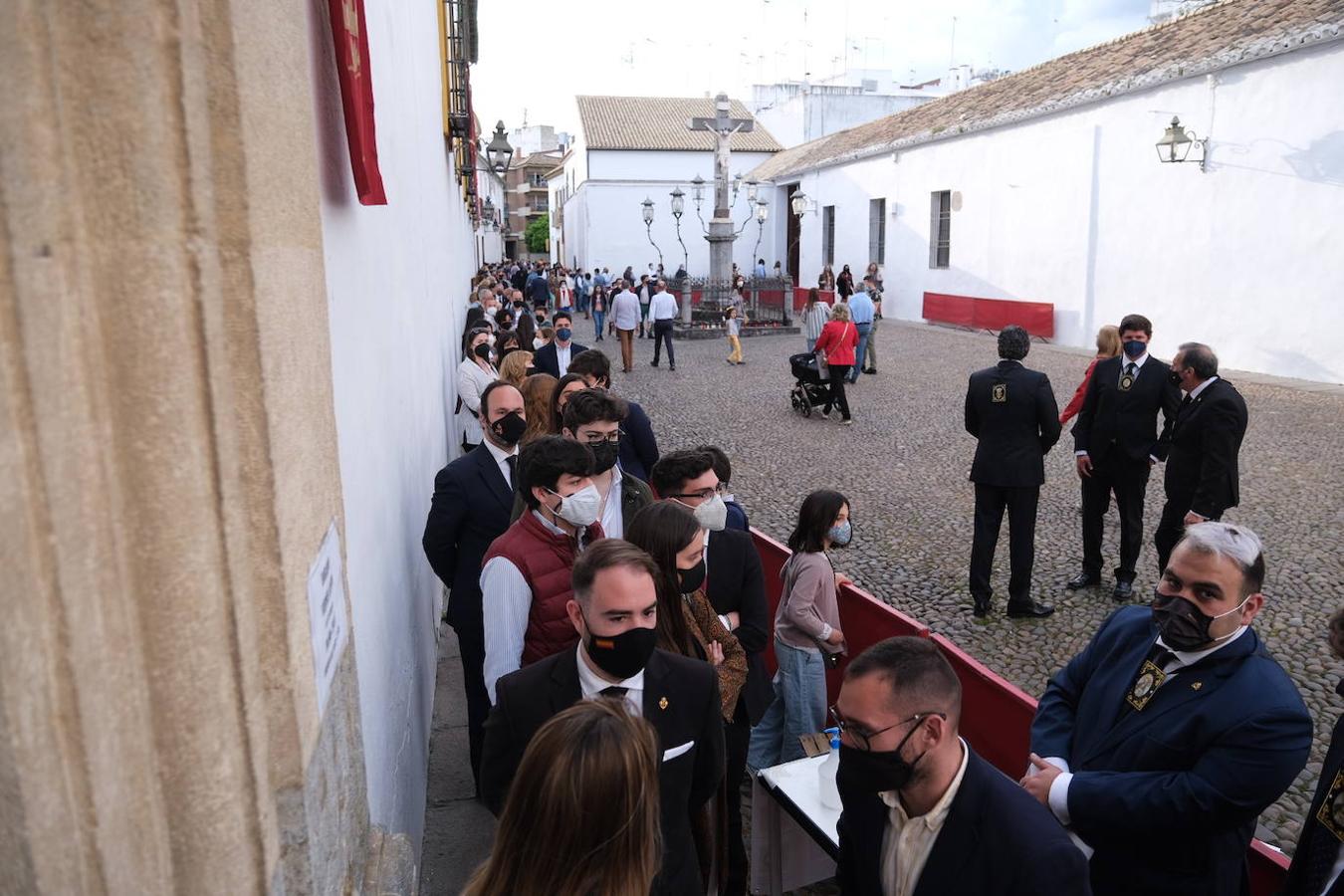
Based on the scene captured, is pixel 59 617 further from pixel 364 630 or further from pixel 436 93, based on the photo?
pixel 436 93

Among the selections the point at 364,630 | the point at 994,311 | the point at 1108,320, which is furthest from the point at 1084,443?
the point at 994,311

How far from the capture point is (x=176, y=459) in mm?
1155

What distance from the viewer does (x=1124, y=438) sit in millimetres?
5996

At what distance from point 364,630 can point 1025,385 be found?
4.56m

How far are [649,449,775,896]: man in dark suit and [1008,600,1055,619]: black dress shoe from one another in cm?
313

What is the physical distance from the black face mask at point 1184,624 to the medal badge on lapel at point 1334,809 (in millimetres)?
420

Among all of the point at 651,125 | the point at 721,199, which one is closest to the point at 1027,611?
the point at 721,199

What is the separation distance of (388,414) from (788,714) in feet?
6.88

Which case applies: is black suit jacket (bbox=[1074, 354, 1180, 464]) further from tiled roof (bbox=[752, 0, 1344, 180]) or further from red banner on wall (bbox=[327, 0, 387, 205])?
tiled roof (bbox=[752, 0, 1344, 180])

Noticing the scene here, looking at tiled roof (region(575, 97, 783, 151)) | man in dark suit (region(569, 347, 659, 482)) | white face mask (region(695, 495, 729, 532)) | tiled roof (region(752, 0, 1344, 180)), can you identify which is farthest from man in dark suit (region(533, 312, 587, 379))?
tiled roof (region(575, 97, 783, 151))

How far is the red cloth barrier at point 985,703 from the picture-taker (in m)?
2.62

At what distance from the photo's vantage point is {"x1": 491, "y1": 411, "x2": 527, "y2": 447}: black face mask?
160 inches

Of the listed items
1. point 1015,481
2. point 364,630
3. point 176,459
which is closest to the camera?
point 176,459

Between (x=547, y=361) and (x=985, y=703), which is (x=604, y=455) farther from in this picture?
(x=547, y=361)
